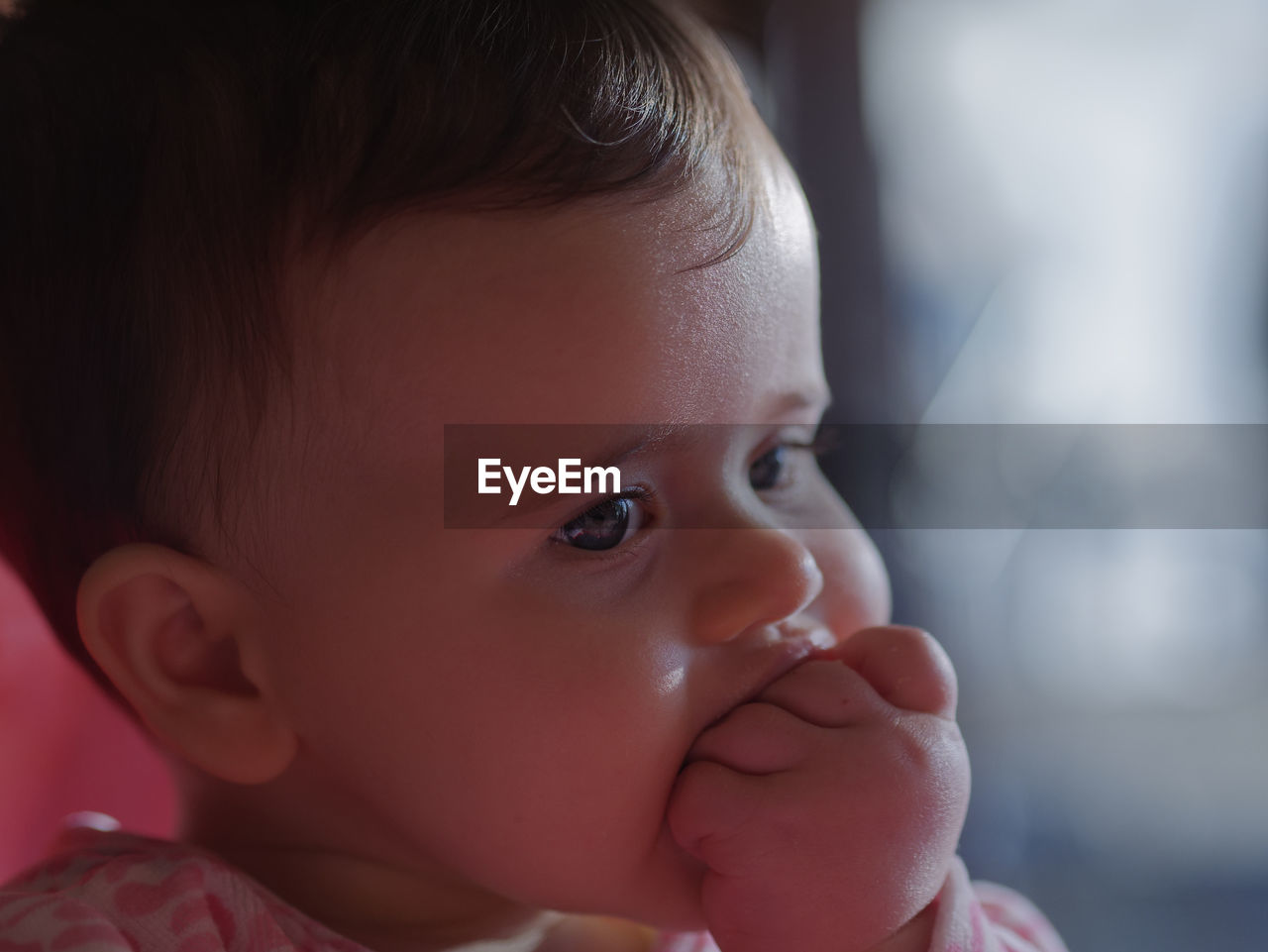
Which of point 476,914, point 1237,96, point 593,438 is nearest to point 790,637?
point 593,438

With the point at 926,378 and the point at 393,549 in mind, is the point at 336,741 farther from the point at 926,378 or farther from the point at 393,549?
the point at 926,378

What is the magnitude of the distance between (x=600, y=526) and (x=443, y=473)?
0.08 meters

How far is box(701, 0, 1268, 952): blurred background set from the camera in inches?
49.5

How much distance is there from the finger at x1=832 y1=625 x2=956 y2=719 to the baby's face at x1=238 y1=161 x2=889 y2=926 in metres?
0.04

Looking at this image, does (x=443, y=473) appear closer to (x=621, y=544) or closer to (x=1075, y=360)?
(x=621, y=544)

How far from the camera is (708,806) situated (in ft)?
1.79

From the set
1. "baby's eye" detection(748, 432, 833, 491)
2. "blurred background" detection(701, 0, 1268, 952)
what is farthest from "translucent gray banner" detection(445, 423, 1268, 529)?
"baby's eye" detection(748, 432, 833, 491)

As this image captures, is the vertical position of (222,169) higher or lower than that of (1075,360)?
higher

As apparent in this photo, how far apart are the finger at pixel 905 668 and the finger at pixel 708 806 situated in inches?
3.6

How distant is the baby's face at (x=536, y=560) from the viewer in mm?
544

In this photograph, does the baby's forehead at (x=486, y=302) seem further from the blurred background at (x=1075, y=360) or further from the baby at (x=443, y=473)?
the blurred background at (x=1075, y=360)

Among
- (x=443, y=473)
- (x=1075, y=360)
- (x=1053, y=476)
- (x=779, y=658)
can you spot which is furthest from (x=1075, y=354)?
(x=443, y=473)

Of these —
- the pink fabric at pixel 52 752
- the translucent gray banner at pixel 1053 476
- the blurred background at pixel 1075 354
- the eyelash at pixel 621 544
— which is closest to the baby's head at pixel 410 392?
the eyelash at pixel 621 544

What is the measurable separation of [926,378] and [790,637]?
0.82 meters
